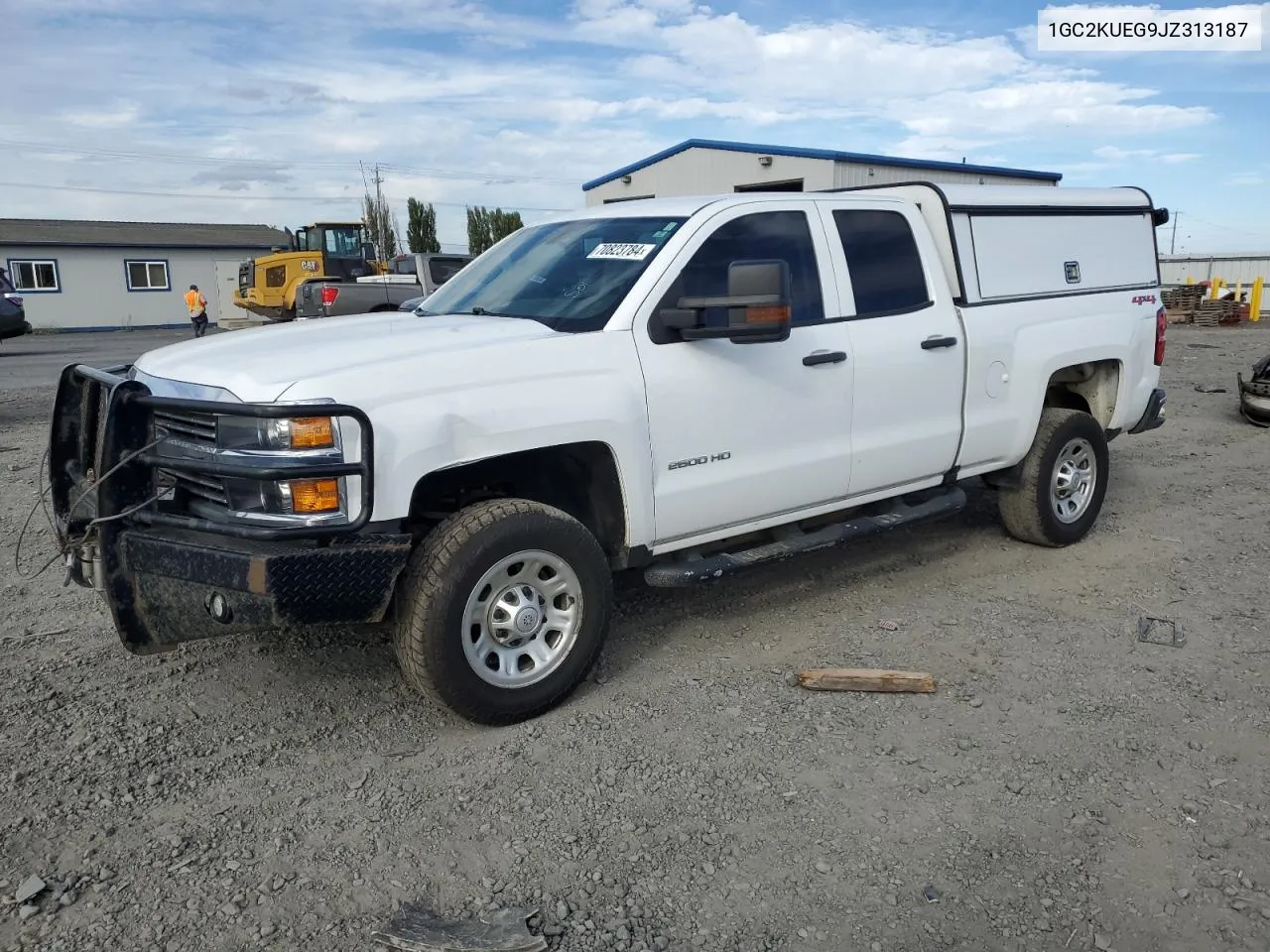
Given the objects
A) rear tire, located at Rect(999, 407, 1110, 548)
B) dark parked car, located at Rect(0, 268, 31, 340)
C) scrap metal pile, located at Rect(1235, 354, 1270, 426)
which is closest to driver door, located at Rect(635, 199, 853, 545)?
rear tire, located at Rect(999, 407, 1110, 548)

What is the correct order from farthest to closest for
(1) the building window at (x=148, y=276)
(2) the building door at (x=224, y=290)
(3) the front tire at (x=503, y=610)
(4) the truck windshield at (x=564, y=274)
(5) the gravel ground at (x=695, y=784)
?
1. (2) the building door at (x=224, y=290)
2. (1) the building window at (x=148, y=276)
3. (4) the truck windshield at (x=564, y=274)
4. (3) the front tire at (x=503, y=610)
5. (5) the gravel ground at (x=695, y=784)

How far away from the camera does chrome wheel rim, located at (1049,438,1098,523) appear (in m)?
6.21

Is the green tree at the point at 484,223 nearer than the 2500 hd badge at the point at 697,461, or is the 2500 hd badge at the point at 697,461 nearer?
the 2500 hd badge at the point at 697,461

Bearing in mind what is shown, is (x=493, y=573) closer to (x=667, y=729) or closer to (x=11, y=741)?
(x=667, y=729)

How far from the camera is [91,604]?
204 inches

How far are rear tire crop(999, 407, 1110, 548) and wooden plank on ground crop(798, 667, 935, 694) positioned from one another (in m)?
2.16

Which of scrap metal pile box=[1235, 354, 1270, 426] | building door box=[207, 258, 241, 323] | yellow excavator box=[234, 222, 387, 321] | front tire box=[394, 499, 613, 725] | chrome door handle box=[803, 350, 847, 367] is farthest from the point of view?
building door box=[207, 258, 241, 323]

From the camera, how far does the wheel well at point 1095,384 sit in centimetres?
638

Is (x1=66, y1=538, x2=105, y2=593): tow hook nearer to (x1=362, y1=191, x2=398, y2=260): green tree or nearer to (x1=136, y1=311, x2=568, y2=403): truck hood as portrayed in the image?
(x1=136, y1=311, x2=568, y2=403): truck hood

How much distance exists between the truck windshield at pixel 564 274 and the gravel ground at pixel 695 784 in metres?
1.33

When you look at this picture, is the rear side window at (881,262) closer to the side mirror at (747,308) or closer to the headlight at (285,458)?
the side mirror at (747,308)

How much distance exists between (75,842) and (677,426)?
2.56 meters

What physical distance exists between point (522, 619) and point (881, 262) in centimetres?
263

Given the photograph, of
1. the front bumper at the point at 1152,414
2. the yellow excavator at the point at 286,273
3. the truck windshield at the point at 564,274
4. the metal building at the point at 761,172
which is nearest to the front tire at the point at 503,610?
the truck windshield at the point at 564,274
